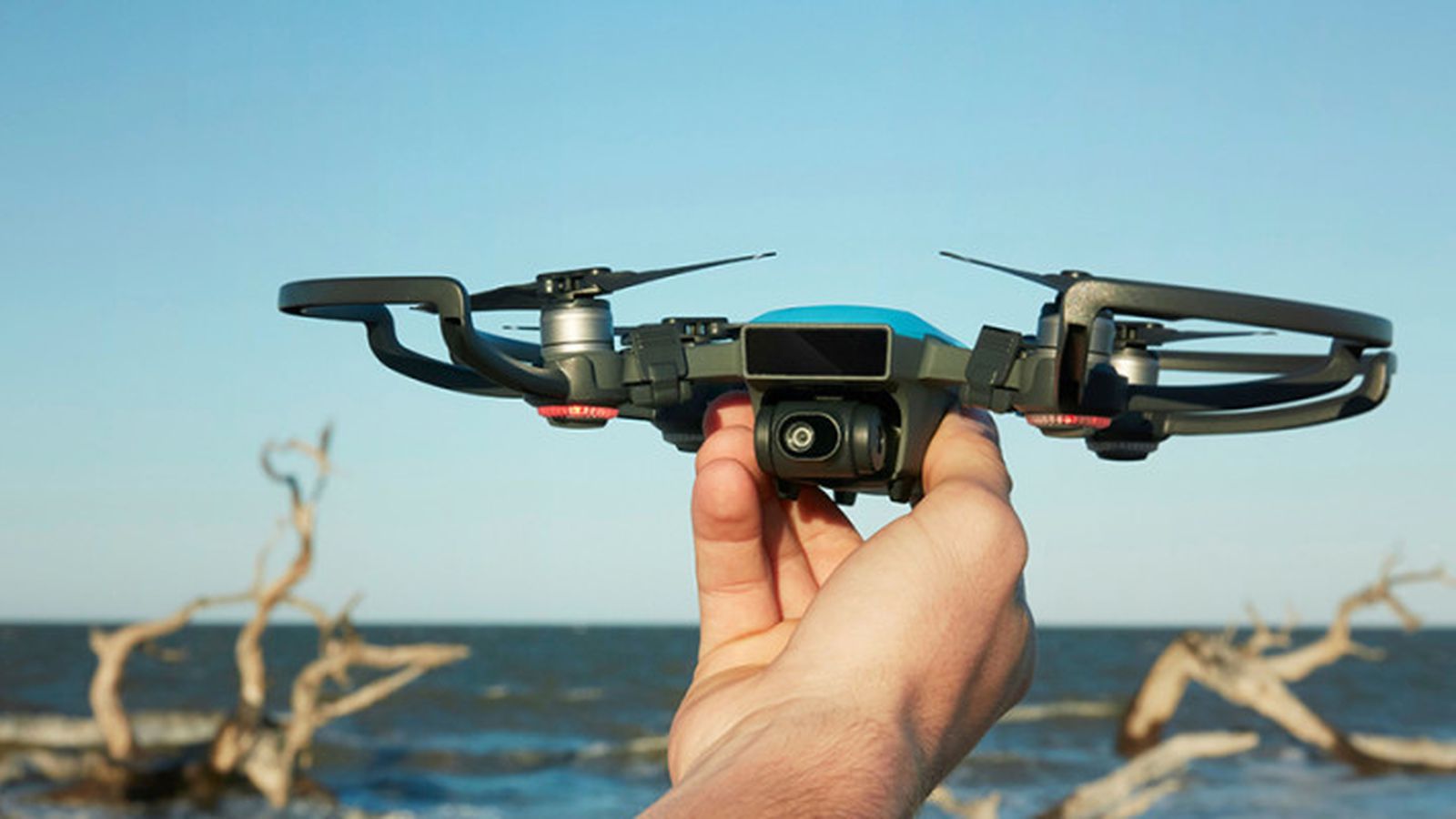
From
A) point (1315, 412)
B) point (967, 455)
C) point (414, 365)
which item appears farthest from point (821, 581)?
point (1315, 412)

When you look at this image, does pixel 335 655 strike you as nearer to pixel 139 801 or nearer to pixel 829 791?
pixel 139 801

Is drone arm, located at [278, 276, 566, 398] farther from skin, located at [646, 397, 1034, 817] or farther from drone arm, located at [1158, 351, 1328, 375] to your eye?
drone arm, located at [1158, 351, 1328, 375]

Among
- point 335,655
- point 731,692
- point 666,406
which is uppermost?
point 666,406

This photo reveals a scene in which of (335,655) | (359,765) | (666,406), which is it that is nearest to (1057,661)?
(359,765)

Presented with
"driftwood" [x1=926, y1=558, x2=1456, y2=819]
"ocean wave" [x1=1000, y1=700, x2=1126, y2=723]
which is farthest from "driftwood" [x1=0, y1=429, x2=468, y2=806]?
"ocean wave" [x1=1000, y1=700, x2=1126, y2=723]

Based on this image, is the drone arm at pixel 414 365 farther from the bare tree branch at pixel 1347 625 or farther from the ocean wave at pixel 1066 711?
the ocean wave at pixel 1066 711

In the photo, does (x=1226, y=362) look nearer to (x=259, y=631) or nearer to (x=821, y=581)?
(x=821, y=581)
